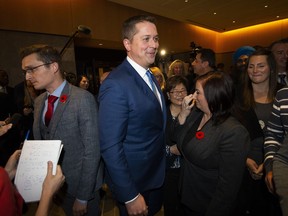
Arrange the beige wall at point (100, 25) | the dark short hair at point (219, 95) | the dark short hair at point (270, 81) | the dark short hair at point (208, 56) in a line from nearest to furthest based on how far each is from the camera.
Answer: the dark short hair at point (219, 95)
the dark short hair at point (270, 81)
the dark short hair at point (208, 56)
the beige wall at point (100, 25)

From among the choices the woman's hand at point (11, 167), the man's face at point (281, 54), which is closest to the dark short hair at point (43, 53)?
the woman's hand at point (11, 167)

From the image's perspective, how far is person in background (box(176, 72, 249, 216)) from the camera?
1301 mm

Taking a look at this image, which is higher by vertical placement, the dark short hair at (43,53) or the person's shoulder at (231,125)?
the dark short hair at (43,53)

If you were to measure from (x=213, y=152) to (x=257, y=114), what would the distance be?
2.58 feet

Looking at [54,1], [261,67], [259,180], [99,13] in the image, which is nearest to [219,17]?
[99,13]

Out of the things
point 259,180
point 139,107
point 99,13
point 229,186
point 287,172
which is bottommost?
point 259,180

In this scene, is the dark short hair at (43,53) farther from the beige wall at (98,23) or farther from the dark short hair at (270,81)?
the beige wall at (98,23)

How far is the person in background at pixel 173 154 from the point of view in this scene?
196 centimetres

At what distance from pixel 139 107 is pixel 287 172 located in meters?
0.78

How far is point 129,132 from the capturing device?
1.28 metres

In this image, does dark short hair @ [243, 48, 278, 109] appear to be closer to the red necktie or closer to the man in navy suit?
the man in navy suit

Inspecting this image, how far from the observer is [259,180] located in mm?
1892

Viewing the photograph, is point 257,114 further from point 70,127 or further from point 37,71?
point 37,71

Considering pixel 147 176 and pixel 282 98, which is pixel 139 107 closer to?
pixel 147 176
